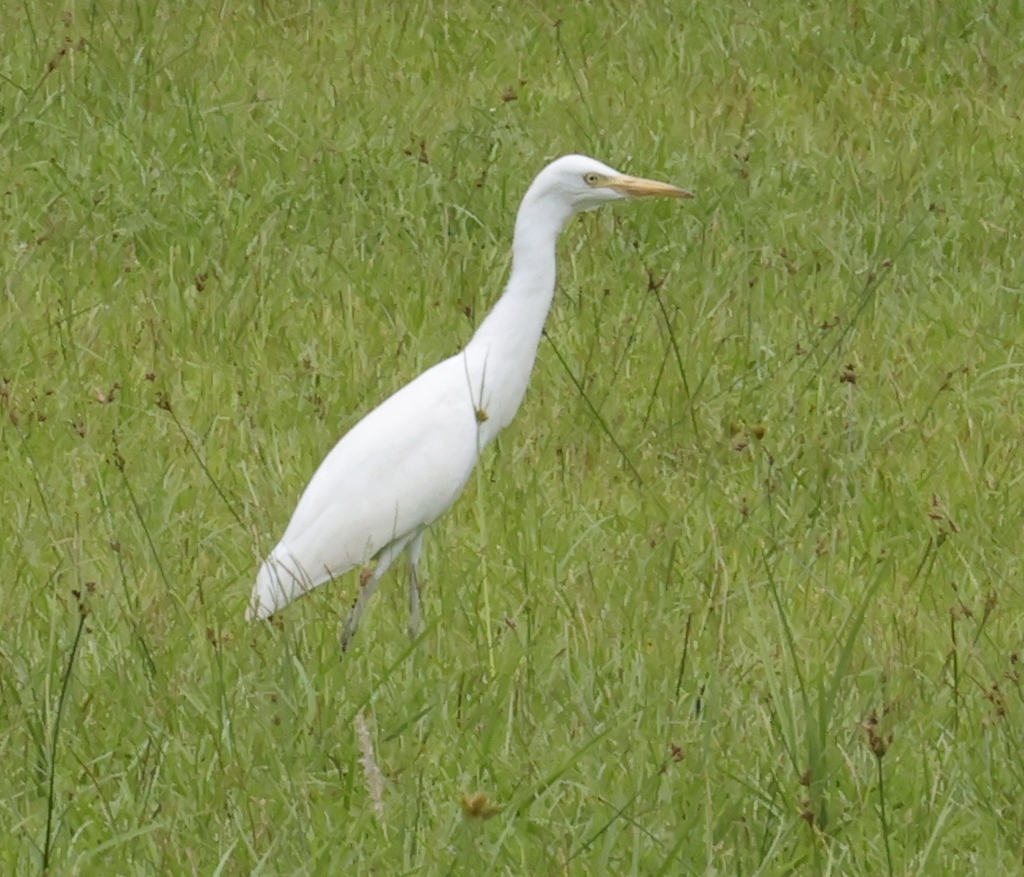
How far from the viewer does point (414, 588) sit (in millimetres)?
3904

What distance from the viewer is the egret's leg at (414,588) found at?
382 cm

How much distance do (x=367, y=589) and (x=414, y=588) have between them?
0.56 ft

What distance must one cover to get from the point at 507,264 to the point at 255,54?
190cm

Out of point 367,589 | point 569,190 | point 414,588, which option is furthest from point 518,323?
point 367,589

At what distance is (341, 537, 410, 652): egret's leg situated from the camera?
364 cm

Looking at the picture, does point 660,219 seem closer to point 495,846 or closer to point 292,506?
point 292,506

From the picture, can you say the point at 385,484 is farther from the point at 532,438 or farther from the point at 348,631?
the point at 532,438

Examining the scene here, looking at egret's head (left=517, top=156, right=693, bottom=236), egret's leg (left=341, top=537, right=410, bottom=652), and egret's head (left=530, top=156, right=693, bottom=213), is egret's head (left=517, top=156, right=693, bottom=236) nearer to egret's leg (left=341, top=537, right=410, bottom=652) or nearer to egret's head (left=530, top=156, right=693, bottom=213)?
egret's head (left=530, top=156, right=693, bottom=213)

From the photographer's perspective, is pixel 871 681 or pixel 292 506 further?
pixel 292 506

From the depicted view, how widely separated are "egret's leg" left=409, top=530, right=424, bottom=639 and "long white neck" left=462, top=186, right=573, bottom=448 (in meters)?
0.26

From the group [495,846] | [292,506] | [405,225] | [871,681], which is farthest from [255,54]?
[495,846]

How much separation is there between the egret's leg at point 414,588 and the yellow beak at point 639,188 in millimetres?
886

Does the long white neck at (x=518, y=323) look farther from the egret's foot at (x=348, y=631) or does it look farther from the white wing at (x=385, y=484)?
the egret's foot at (x=348, y=631)

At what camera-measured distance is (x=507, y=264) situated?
→ 5766 millimetres
